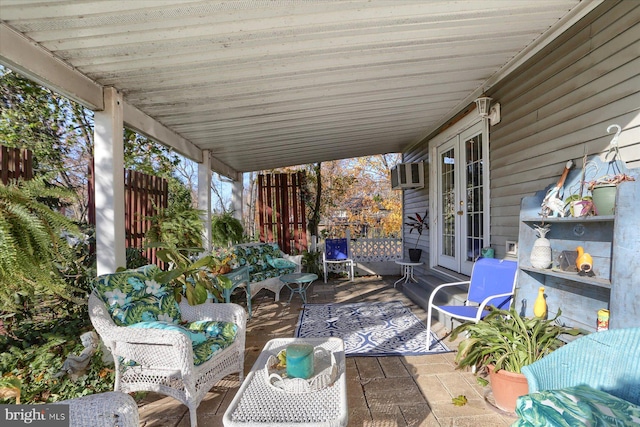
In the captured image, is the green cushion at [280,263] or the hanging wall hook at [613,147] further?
the green cushion at [280,263]

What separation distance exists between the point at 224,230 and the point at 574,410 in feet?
16.7

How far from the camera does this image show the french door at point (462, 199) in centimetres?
411

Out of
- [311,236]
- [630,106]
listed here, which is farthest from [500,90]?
[311,236]

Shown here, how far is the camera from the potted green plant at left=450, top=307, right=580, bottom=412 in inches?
77.5

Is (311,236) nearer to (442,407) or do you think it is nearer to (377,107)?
(377,107)

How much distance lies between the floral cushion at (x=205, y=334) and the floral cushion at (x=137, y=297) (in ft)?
0.42

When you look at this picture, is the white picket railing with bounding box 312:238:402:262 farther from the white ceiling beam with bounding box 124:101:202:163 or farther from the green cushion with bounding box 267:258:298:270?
the white ceiling beam with bounding box 124:101:202:163

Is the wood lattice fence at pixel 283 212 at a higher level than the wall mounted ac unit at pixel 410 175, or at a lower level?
lower

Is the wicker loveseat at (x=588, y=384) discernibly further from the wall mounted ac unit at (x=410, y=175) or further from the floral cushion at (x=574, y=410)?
the wall mounted ac unit at (x=410, y=175)

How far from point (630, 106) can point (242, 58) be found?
261cm

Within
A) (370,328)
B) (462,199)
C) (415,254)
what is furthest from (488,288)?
(415,254)

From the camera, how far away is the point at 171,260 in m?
2.92

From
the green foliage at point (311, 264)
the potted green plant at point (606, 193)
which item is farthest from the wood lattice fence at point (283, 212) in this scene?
the potted green plant at point (606, 193)

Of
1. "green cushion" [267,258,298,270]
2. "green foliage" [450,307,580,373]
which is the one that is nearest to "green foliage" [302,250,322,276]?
"green cushion" [267,258,298,270]
